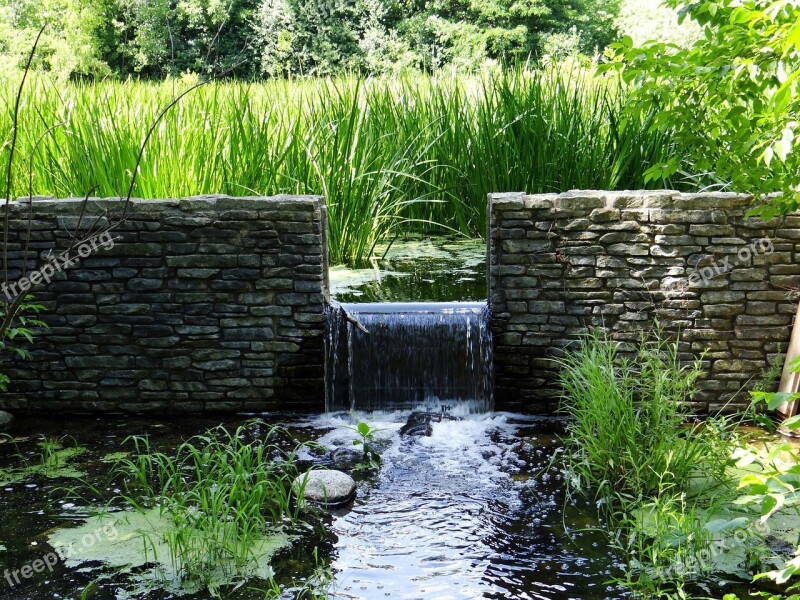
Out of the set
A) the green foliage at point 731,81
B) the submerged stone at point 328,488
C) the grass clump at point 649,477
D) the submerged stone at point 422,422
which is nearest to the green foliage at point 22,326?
the submerged stone at point 328,488

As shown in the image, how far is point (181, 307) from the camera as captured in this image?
16.8ft

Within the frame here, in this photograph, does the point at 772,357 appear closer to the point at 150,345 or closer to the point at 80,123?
the point at 150,345

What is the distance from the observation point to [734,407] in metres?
4.98

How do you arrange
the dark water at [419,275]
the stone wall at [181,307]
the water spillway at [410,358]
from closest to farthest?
the stone wall at [181,307] → the water spillway at [410,358] → the dark water at [419,275]

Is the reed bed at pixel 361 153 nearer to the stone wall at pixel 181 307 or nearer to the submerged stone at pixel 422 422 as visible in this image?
the stone wall at pixel 181 307

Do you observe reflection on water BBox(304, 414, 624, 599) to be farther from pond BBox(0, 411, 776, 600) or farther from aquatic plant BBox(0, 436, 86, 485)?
aquatic plant BBox(0, 436, 86, 485)

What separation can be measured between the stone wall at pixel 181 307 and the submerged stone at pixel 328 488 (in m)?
1.23

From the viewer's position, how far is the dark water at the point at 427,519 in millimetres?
3221

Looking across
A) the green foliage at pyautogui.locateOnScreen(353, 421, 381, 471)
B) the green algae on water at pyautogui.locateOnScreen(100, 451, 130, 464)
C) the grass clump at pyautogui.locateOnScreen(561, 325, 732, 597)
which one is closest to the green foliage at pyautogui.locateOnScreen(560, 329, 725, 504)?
the grass clump at pyautogui.locateOnScreen(561, 325, 732, 597)

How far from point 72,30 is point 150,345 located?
1889cm

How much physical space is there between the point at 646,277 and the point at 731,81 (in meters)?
2.25

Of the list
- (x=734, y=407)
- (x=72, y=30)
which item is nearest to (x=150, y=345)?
(x=734, y=407)

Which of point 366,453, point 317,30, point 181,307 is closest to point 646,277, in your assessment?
point 366,453

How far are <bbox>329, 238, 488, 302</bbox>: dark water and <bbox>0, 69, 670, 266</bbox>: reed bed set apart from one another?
0.65 feet
